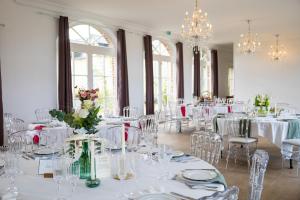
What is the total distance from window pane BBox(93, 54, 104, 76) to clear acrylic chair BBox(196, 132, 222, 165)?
235 inches

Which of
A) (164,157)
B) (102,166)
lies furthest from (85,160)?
(164,157)

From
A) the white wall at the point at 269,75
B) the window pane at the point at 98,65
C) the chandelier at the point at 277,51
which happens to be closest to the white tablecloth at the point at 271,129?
the window pane at the point at 98,65

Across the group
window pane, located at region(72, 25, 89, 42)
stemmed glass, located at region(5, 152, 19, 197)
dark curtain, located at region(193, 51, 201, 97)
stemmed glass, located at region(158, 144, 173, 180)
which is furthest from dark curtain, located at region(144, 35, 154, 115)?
stemmed glass, located at region(5, 152, 19, 197)

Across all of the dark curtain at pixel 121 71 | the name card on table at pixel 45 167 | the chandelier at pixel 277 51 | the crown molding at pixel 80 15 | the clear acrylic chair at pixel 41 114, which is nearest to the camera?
the name card on table at pixel 45 167

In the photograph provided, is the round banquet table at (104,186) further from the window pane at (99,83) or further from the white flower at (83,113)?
the window pane at (99,83)

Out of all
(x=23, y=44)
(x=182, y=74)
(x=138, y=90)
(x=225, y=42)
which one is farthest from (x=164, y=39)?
(x=23, y=44)

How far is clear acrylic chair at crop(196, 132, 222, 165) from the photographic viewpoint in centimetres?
299

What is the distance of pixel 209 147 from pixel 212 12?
5.55 meters

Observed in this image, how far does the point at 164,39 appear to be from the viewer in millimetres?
11234

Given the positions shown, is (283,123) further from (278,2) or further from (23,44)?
(23,44)

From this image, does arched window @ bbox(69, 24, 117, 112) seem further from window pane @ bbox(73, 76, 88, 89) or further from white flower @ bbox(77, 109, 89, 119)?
white flower @ bbox(77, 109, 89, 119)

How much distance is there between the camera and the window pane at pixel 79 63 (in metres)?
8.06

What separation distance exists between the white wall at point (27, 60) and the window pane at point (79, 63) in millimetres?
846

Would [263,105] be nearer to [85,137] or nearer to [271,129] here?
[271,129]
